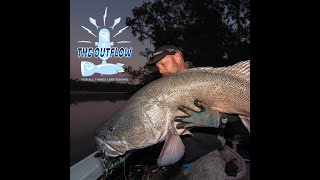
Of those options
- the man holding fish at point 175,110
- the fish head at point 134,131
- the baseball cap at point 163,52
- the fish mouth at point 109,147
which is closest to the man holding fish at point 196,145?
the baseball cap at point 163,52

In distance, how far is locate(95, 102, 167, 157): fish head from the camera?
2.57 m

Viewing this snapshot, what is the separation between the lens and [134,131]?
257 cm

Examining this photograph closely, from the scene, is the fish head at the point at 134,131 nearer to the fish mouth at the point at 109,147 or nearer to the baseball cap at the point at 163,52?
the fish mouth at the point at 109,147

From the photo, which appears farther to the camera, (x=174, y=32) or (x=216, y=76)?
(x=174, y=32)

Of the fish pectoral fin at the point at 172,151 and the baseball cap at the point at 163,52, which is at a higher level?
the baseball cap at the point at 163,52

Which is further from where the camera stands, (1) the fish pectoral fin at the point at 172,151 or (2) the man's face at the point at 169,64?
(2) the man's face at the point at 169,64

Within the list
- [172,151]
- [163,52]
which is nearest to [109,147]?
[172,151]

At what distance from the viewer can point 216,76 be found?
8.46ft

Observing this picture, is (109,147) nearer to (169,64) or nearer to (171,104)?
(171,104)

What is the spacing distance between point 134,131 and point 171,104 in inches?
15.4

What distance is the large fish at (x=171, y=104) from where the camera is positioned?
101 inches
